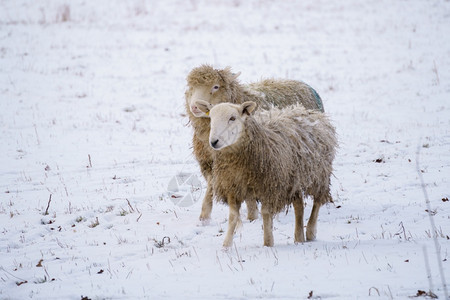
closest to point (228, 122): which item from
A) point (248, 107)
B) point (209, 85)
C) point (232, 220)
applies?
point (248, 107)

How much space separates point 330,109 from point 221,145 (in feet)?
28.0

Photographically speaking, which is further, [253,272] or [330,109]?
[330,109]

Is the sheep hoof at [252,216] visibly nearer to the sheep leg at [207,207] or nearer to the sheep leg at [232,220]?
the sheep leg at [207,207]

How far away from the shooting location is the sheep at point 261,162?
5418 millimetres

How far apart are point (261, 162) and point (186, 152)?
5.02 m

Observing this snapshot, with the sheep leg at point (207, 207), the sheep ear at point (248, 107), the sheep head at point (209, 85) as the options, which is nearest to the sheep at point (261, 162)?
the sheep ear at point (248, 107)

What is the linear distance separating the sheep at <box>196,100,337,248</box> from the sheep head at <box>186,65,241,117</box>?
896 mm

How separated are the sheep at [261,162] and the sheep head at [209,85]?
90cm

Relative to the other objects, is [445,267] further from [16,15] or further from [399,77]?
[16,15]

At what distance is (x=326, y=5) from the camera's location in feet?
83.7

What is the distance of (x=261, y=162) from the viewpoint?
17.8 feet

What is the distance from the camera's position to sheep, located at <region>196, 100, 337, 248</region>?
17.8 feet

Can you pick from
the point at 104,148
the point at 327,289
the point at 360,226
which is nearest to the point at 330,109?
the point at 104,148

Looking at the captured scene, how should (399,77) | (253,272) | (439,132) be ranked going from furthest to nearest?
(399,77)
(439,132)
(253,272)
